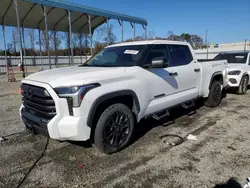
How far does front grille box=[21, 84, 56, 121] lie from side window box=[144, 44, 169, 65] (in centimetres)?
188

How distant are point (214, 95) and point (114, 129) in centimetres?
392

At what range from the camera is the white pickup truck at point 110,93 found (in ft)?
9.89

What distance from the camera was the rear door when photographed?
4656 millimetres

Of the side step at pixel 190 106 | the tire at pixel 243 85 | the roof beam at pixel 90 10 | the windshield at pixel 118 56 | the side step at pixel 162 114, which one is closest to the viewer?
the windshield at pixel 118 56

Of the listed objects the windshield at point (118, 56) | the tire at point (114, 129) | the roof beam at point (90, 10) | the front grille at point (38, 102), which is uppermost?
the roof beam at point (90, 10)

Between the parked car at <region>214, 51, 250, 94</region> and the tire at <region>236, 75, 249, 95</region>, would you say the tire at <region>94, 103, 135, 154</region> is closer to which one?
the parked car at <region>214, 51, 250, 94</region>

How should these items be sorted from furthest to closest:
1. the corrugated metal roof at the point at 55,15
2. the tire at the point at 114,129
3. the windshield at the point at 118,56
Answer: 1. the corrugated metal roof at the point at 55,15
2. the windshield at the point at 118,56
3. the tire at the point at 114,129

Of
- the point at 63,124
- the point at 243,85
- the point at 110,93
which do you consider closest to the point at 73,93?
the point at 63,124

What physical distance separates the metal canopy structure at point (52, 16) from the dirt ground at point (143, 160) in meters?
9.80

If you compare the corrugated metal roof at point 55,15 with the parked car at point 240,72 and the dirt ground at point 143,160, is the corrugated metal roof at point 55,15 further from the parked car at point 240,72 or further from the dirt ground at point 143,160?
the dirt ground at point 143,160

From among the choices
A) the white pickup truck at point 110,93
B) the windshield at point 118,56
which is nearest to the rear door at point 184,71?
the white pickup truck at point 110,93

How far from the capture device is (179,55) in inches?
196

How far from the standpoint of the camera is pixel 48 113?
3.10 meters

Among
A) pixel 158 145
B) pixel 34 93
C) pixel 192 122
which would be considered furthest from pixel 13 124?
pixel 192 122
